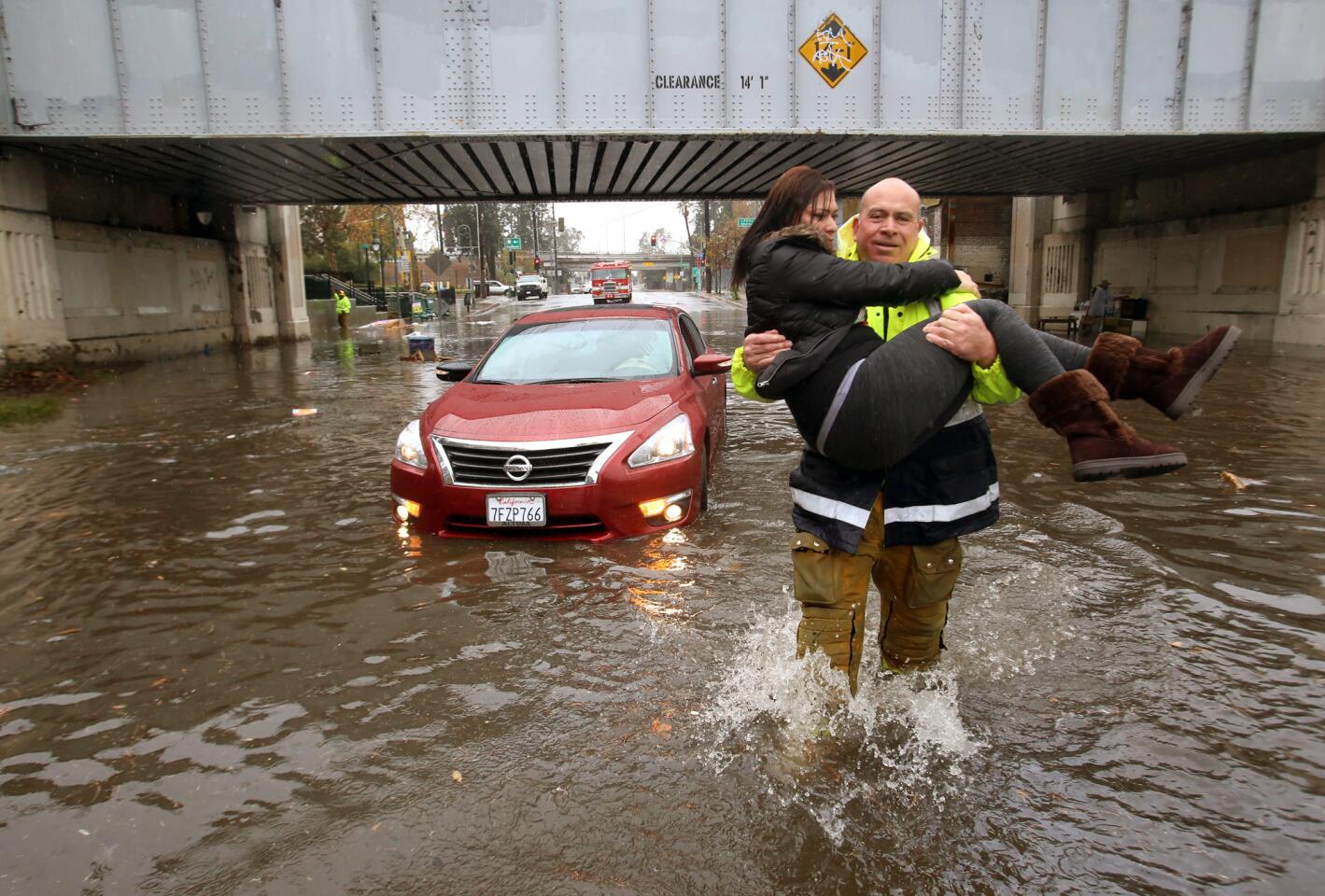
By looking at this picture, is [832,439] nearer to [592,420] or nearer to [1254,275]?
[592,420]

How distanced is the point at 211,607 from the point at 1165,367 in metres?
4.58

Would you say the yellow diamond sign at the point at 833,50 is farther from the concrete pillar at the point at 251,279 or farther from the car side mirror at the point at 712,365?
the concrete pillar at the point at 251,279

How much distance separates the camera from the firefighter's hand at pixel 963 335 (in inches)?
96.0

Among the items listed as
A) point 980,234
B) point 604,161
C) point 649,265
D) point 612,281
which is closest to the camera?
point 604,161

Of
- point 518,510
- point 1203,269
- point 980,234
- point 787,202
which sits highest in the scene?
point 980,234

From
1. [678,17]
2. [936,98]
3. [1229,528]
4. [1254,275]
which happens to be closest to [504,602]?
[1229,528]

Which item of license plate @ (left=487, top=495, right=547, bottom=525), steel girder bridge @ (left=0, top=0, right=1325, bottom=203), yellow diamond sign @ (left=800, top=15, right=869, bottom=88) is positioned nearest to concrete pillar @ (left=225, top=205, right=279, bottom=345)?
steel girder bridge @ (left=0, top=0, right=1325, bottom=203)

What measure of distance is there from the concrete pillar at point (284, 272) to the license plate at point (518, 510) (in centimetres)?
2390

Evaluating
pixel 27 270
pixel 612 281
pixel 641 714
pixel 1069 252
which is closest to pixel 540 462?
pixel 641 714

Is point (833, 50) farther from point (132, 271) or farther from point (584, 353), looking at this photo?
point (132, 271)

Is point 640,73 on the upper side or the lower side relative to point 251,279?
upper

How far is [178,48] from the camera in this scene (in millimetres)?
13023

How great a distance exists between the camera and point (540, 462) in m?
4.96

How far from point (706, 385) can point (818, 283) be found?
14.0 feet
